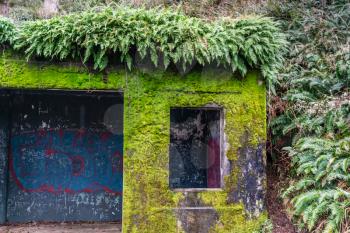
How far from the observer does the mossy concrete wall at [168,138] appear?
6965 millimetres

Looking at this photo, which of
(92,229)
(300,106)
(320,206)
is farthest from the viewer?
(92,229)

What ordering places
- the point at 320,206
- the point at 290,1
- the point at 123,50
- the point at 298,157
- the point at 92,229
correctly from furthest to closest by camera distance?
the point at 290,1
the point at 92,229
the point at 298,157
the point at 123,50
the point at 320,206

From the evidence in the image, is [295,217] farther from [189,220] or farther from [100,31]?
[100,31]

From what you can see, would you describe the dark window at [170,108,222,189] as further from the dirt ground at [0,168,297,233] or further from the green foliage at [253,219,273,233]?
the green foliage at [253,219,273,233]

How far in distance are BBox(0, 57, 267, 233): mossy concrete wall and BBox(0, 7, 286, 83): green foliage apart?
311mm

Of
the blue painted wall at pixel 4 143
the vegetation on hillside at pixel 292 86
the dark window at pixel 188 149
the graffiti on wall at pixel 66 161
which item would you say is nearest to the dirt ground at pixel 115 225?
the vegetation on hillside at pixel 292 86

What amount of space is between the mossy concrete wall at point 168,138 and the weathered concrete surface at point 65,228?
2.48 m

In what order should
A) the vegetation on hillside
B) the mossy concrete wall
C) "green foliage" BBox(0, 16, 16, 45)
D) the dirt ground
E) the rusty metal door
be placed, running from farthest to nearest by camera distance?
the rusty metal door < the dirt ground < the mossy concrete wall < "green foliage" BBox(0, 16, 16, 45) < the vegetation on hillside

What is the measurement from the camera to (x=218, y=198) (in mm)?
7133

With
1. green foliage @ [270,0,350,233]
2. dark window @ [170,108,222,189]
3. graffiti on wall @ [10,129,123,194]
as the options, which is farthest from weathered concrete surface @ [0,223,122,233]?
green foliage @ [270,0,350,233]

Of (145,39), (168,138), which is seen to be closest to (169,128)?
(168,138)

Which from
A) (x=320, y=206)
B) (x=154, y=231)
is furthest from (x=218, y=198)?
(x=320, y=206)

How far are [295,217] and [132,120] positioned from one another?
11.0 ft

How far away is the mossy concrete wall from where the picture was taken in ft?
22.9
